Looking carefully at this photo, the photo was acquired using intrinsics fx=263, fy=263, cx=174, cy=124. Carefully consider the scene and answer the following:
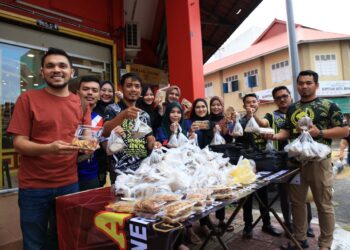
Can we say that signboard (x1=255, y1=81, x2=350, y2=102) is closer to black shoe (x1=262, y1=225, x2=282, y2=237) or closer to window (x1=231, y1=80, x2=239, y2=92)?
window (x1=231, y1=80, x2=239, y2=92)

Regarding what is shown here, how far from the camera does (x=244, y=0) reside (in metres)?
6.96

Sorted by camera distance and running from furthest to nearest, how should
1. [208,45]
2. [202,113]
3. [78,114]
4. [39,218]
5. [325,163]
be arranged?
[208,45] → [202,113] → [325,163] → [78,114] → [39,218]

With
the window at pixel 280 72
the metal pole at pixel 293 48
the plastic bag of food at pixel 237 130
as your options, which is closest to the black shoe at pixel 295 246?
the plastic bag of food at pixel 237 130

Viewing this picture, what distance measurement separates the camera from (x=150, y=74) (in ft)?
29.2

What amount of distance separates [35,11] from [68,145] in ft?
14.4

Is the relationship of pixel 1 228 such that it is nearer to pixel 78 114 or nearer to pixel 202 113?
pixel 78 114

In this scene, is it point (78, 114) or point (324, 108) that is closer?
point (78, 114)

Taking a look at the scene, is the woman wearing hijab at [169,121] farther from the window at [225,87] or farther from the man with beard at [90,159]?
the window at [225,87]

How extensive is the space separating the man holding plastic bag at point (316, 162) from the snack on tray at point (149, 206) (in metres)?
1.76

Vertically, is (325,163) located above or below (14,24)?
below

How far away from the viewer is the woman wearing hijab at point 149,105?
3550 mm

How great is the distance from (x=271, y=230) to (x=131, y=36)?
5.65m

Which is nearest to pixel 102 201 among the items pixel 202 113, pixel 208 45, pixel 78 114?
pixel 78 114

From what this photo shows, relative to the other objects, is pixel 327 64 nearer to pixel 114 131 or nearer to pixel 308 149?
pixel 308 149
